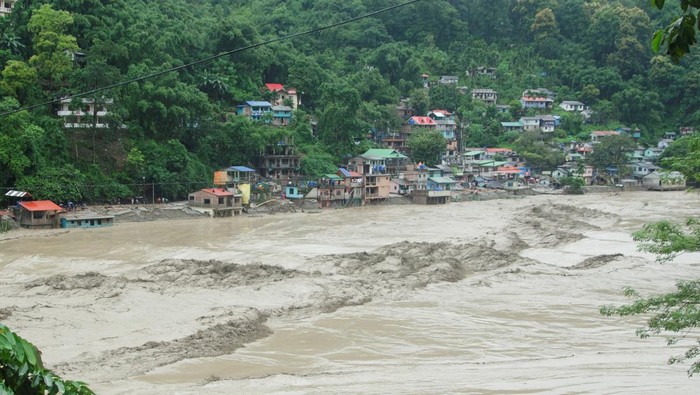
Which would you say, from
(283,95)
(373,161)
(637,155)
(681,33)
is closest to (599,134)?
(637,155)

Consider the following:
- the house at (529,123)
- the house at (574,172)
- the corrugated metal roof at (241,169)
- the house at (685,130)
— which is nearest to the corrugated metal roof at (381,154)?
the corrugated metal roof at (241,169)

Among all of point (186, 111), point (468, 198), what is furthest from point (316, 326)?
point (468, 198)

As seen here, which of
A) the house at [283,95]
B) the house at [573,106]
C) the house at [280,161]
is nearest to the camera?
the house at [280,161]

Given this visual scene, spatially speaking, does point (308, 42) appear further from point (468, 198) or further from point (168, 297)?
point (168, 297)

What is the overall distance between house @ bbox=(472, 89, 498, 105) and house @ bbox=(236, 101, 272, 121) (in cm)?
2144

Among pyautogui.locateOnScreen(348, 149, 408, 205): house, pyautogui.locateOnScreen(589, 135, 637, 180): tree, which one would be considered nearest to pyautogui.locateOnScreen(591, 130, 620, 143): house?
pyautogui.locateOnScreen(589, 135, 637, 180): tree

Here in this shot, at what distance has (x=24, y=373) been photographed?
2396 millimetres

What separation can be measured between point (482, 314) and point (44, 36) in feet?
81.5

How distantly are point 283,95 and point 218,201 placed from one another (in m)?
14.3

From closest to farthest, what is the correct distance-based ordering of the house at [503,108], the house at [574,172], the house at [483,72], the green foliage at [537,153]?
the house at [574,172]
the green foliage at [537,153]
the house at [503,108]
the house at [483,72]

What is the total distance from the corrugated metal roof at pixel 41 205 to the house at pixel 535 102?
38.4m

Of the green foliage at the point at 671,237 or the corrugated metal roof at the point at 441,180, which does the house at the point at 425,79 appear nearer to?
the corrugated metal roof at the point at 441,180

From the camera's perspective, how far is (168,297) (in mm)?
15008

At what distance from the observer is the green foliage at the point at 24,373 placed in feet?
7.75
